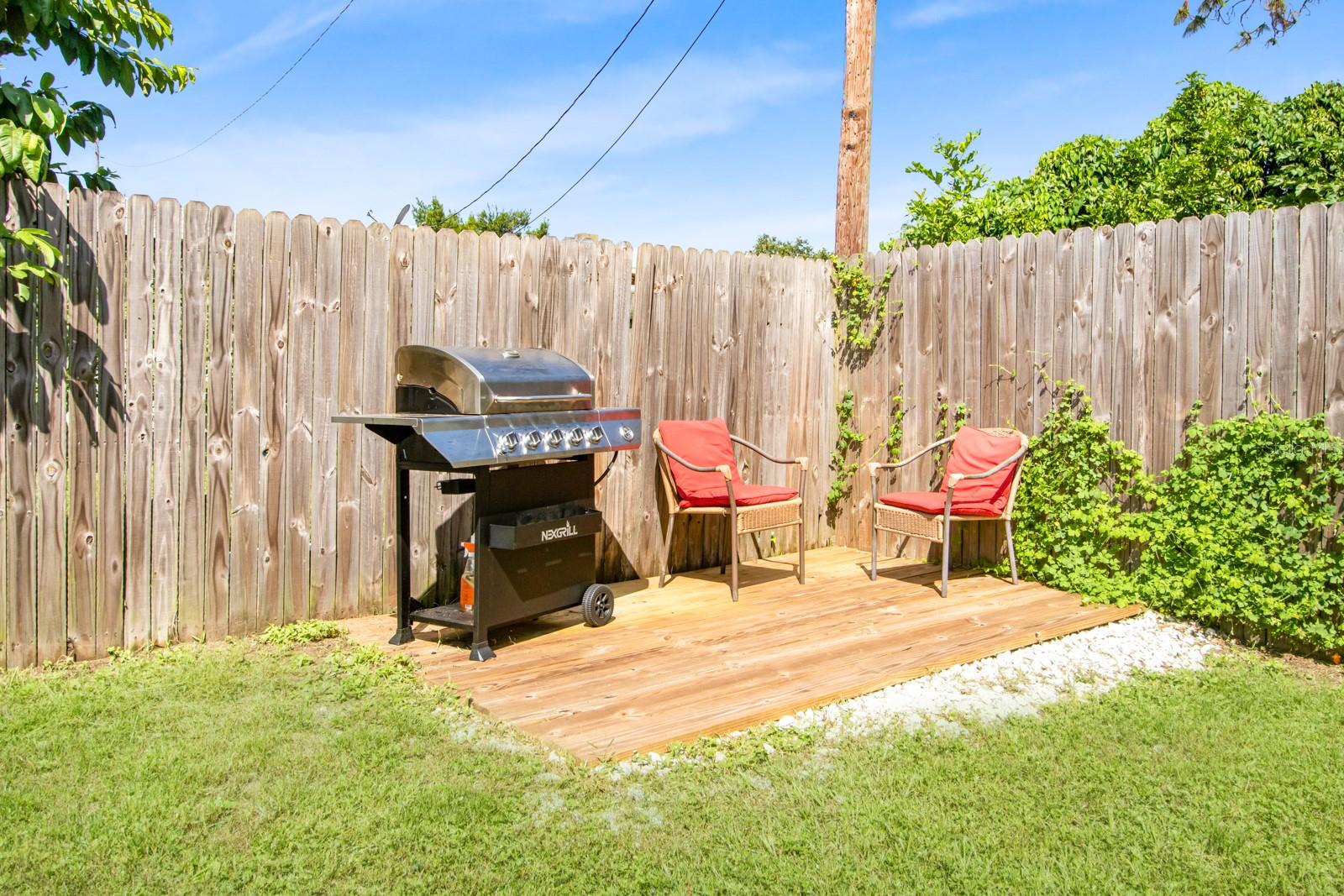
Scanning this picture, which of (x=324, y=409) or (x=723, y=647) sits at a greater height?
(x=324, y=409)

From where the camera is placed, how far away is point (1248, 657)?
4418 millimetres

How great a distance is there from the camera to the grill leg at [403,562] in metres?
4.32

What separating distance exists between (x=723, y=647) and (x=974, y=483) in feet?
6.67

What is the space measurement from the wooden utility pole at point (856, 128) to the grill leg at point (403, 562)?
4069 mm

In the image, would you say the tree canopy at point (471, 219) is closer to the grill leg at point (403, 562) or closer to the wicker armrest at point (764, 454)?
the wicker armrest at point (764, 454)

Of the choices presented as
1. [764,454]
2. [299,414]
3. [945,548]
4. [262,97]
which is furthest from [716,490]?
[262,97]

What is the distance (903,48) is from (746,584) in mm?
9565

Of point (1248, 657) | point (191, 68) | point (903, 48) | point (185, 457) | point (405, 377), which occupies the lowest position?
point (1248, 657)

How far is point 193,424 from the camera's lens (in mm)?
4238

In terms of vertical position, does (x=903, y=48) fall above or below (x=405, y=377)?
above

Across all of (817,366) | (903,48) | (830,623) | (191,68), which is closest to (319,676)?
(830,623)

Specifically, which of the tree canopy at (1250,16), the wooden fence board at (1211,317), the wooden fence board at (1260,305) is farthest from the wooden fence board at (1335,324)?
the tree canopy at (1250,16)

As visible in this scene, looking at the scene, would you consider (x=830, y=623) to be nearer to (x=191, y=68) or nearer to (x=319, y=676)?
(x=319, y=676)

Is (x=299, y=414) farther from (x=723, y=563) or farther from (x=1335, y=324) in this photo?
(x=1335, y=324)
